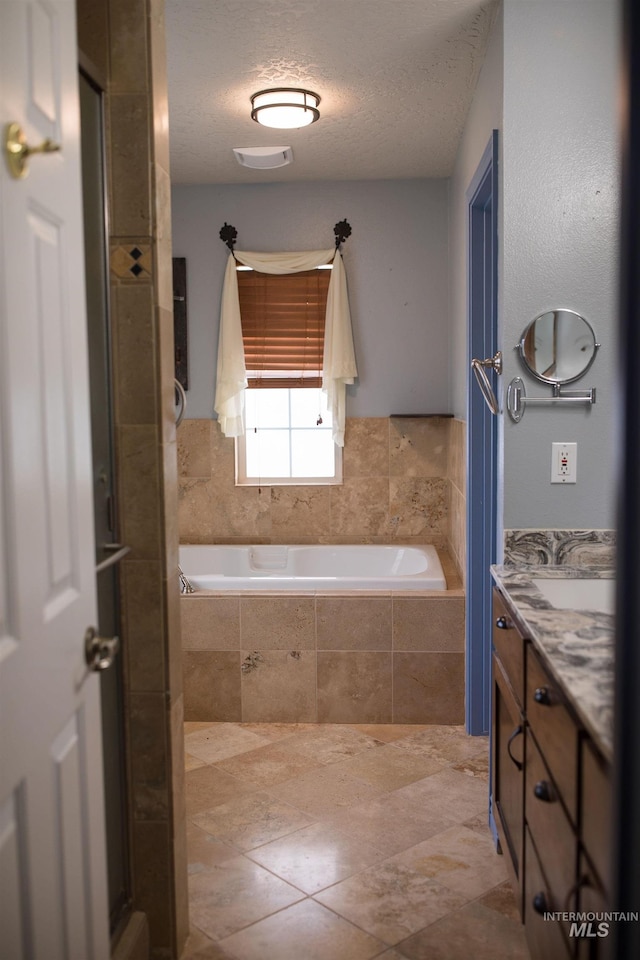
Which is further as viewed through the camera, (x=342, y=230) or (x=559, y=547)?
(x=342, y=230)

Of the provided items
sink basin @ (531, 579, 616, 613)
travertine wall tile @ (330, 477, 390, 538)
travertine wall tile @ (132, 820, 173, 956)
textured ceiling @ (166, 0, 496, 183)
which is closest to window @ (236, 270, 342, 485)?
travertine wall tile @ (330, 477, 390, 538)

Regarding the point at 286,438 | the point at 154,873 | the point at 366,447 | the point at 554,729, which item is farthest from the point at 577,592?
the point at 286,438

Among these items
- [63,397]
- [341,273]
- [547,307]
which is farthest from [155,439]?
[341,273]

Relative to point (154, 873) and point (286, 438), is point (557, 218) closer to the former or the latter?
point (154, 873)

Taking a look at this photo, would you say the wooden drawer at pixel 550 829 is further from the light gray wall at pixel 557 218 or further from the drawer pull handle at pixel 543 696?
the light gray wall at pixel 557 218

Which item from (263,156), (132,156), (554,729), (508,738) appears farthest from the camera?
(263,156)

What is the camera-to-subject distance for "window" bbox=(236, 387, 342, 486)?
17.3ft

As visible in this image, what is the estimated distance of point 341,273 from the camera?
503cm

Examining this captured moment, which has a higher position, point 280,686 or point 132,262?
point 132,262

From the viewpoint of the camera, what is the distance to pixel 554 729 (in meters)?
1.67

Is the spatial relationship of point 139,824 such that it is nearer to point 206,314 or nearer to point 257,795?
point 257,795

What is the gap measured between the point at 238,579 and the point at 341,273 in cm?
199

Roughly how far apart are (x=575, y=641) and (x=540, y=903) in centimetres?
55

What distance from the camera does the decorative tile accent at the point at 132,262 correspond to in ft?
6.72
